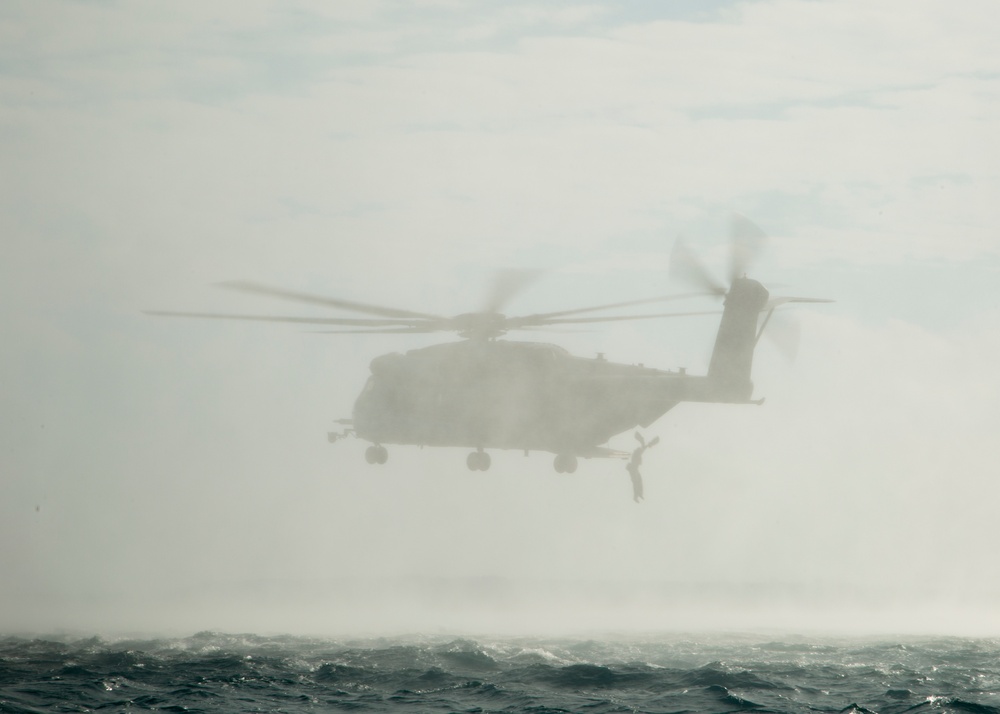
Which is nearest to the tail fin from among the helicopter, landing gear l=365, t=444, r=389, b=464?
the helicopter

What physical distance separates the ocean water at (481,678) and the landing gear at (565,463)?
7446 millimetres

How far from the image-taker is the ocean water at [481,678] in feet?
85.8

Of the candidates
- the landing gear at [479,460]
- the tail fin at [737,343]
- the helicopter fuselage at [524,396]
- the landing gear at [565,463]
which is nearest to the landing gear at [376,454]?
the helicopter fuselage at [524,396]

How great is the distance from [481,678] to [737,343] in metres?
15.6

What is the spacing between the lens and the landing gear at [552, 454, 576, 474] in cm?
3741

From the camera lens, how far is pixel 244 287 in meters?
31.2

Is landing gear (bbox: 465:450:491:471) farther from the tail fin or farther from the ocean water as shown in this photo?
the tail fin

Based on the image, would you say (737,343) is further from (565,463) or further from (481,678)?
(481,678)

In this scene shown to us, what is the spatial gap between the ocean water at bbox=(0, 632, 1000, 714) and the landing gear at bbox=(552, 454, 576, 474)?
293 inches

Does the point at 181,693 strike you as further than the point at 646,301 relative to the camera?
No

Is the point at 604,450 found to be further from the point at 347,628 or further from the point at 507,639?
the point at 347,628

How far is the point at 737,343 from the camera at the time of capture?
1412 inches

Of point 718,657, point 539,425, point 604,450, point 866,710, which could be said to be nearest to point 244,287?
point 539,425

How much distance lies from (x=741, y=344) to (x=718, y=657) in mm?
14761
